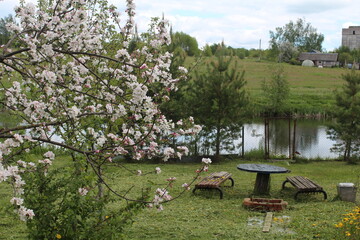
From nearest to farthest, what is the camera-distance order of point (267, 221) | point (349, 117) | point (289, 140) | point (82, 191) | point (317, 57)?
point (82, 191)
point (267, 221)
point (349, 117)
point (289, 140)
point (317, 57)

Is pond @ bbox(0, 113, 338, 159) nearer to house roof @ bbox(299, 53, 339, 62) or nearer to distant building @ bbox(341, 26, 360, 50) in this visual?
house roof @ bbox(299, 53, 339, 62)

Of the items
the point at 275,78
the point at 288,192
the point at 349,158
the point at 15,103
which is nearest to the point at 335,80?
the point at 275,78

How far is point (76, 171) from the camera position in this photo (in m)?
5.32

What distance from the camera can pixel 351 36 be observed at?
156 m

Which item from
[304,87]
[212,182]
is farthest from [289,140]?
[304,87]

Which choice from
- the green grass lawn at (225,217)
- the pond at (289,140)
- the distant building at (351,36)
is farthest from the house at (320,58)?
the green grass lawn at (225,217)

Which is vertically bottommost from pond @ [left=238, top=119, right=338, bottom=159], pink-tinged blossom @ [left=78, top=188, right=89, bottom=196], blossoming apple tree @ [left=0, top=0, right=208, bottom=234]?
pond @ [left=238, top=119, right=338, bottom=159]

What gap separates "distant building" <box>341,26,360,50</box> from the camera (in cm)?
15425

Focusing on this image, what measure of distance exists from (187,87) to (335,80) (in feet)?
150

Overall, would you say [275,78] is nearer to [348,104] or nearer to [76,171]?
[348,104]

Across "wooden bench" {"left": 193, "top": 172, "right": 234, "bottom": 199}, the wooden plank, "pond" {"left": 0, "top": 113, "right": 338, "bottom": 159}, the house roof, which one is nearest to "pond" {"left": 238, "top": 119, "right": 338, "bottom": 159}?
"pond" {"left": 0, "top": 113, "right": 338, "bottom": 159}

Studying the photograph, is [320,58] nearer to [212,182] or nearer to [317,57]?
[317,57]

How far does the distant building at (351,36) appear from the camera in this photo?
15425 cm

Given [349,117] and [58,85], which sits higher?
[58,85]
